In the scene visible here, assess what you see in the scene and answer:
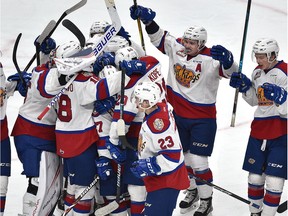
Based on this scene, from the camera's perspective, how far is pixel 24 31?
851 centimetres

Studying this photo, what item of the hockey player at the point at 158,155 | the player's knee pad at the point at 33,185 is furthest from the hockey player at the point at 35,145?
the hockey player at the point at 158,155

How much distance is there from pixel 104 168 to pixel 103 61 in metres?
0.64

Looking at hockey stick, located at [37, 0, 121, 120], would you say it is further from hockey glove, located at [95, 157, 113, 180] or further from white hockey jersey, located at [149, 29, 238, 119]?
white hockey jersey, located at [149, 29, 238, 119]

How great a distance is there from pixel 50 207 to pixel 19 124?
0.55 m

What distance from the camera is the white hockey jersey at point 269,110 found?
17.2ft

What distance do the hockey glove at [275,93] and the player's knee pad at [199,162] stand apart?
770 millimetres

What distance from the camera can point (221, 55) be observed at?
17.8ft

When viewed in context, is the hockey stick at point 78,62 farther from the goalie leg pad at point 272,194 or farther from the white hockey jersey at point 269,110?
the goalie leg pad at point 272,194

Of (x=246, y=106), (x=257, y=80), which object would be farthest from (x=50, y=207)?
(x=246, y=106)

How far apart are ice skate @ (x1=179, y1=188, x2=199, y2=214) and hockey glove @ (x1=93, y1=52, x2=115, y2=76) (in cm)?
120

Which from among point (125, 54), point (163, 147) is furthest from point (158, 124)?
point (125, 54)

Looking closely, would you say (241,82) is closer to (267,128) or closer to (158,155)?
(267,128)

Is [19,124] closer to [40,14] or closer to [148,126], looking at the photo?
[148,126]

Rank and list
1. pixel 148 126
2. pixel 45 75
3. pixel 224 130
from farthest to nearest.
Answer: pixel 224 130 < pixel 45 75 < pixel 148 126
